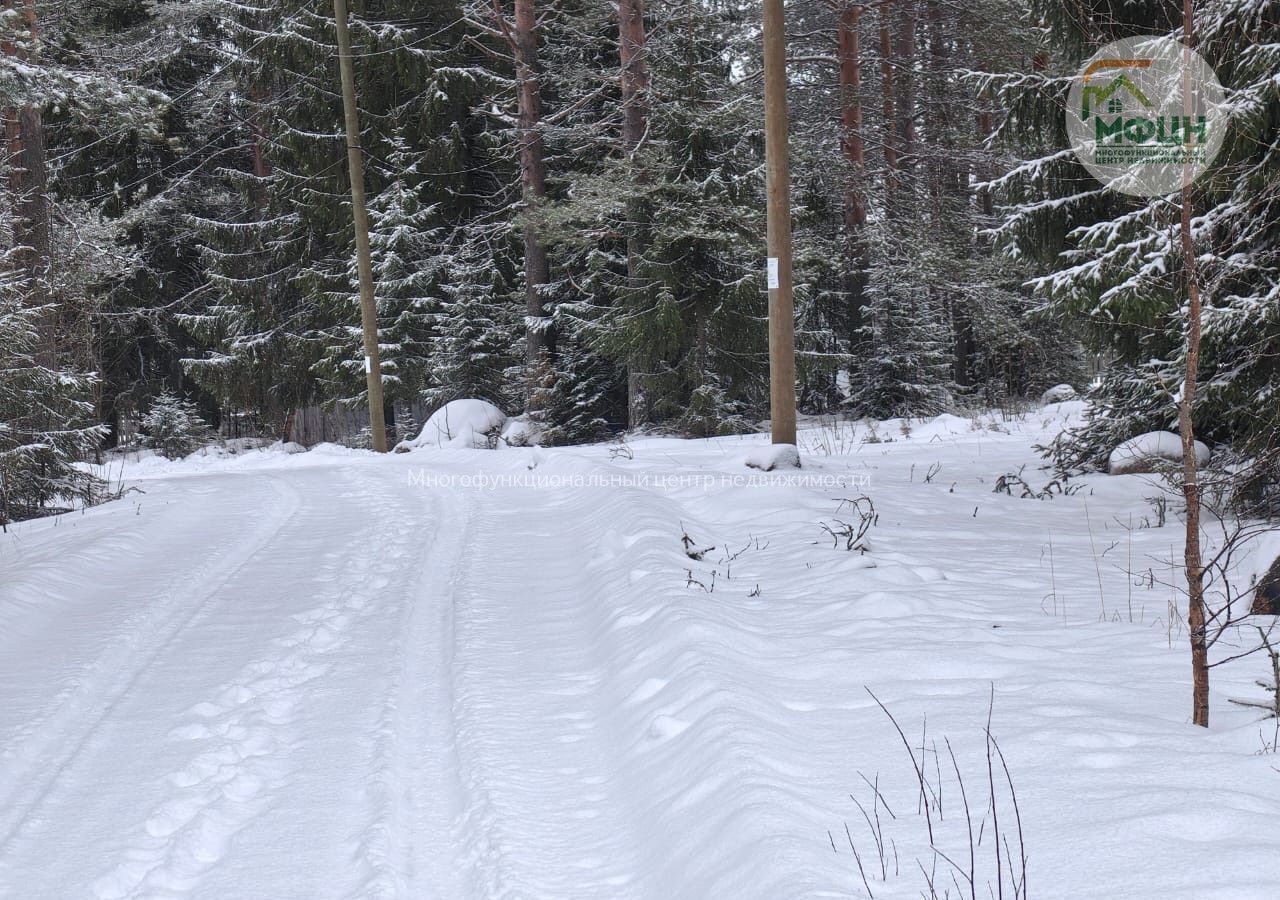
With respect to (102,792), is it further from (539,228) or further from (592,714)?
(539,228)

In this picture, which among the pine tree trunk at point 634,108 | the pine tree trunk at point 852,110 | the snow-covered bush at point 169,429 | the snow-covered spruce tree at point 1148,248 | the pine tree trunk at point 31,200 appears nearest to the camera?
the snow-covered spruce tree at point 1148,248

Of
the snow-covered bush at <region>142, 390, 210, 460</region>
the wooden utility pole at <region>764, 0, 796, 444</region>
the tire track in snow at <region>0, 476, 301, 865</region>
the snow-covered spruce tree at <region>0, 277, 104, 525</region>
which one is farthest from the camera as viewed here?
the snow-covered bush at <region>142, 390, 210, 460</region>

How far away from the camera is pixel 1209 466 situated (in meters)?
7.86

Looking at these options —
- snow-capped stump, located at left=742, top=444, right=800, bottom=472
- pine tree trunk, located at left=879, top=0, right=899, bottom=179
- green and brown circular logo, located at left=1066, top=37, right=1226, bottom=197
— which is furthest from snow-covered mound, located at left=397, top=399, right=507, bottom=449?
green and brown circular logo, located at left=1066, top=37, right=1226, bottom=197

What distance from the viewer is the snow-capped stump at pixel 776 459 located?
10.5 metres

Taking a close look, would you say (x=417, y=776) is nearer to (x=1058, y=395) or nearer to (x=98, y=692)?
(x=98, y=692)

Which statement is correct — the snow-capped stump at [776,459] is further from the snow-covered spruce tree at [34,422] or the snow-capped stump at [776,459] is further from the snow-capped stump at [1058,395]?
the snow-capped stump at [1058,395]

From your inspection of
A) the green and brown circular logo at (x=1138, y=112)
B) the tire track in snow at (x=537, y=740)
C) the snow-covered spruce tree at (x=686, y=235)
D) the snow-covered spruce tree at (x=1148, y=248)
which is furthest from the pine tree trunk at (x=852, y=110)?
the tire track in snow at (x=537, y=740)

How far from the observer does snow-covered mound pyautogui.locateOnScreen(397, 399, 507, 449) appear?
1805 cm

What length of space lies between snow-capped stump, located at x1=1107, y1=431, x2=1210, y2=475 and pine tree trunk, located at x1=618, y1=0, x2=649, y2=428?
8.47m

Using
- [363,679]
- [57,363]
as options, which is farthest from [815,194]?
[363,679]

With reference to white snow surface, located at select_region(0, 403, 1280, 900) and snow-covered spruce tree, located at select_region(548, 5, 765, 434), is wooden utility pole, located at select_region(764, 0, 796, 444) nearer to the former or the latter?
white snow surface, located at select_region(0, 403, 1280, 900)

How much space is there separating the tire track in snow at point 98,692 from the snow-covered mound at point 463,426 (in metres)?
9.54

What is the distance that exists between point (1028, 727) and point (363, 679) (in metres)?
3.44
